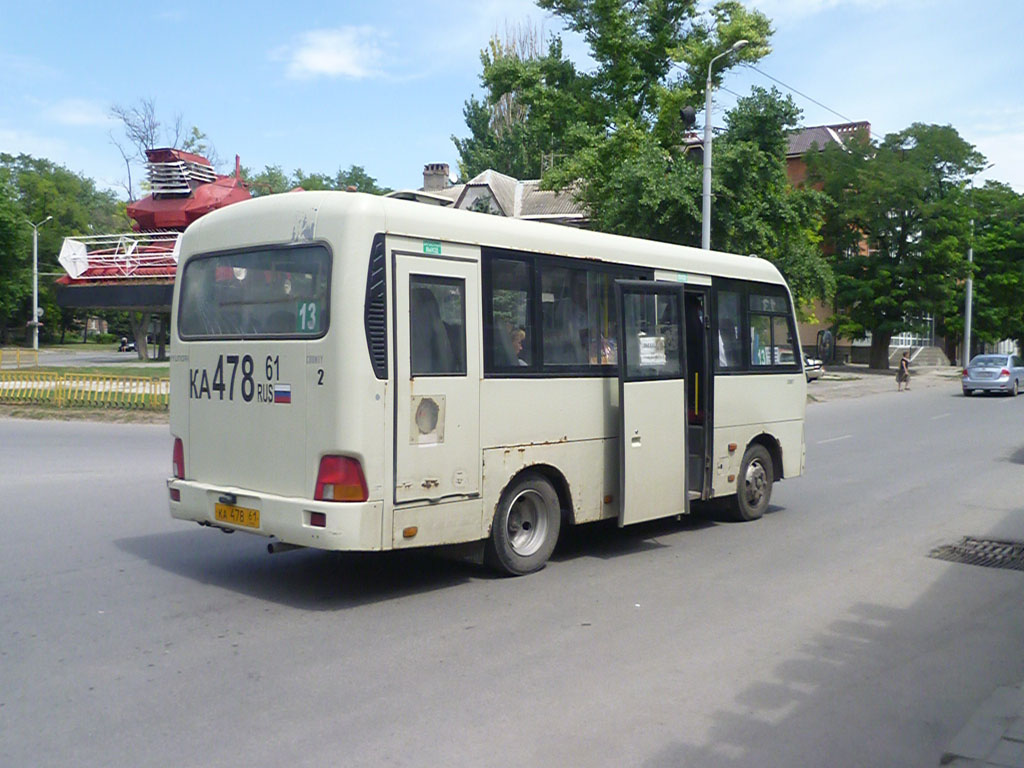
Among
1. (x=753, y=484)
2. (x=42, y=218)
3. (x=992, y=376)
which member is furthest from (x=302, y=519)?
(x=42, y=218)

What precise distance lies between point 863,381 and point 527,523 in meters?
38.2

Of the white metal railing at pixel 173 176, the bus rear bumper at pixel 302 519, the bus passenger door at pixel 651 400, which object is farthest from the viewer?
the white metal railing at pixel 173 176

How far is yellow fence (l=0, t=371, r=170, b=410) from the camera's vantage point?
79.1 feet

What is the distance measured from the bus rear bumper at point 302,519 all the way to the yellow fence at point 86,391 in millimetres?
17432

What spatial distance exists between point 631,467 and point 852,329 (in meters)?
42.3

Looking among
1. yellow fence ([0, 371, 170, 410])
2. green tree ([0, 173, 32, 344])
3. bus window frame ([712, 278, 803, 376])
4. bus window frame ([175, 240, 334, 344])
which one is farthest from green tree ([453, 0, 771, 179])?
green tree ([0, 173, 32, 344])

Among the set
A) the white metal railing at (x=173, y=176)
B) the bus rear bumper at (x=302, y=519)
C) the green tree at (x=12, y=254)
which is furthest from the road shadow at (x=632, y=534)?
the green tree at (x=12, y=254)

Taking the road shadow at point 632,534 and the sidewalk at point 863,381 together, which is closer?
the road shadow at point 632,534

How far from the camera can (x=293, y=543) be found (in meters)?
7.18

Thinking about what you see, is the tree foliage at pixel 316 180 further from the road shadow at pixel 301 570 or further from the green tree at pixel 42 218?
the road shadow at pixel 301 570

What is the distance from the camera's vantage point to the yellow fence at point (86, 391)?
24.1 m

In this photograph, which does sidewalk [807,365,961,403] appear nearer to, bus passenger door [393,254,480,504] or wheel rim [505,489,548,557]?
wheel rim [505,489,548,557]

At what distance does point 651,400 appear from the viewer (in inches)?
366

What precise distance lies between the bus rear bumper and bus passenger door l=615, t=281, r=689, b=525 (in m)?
2.84
